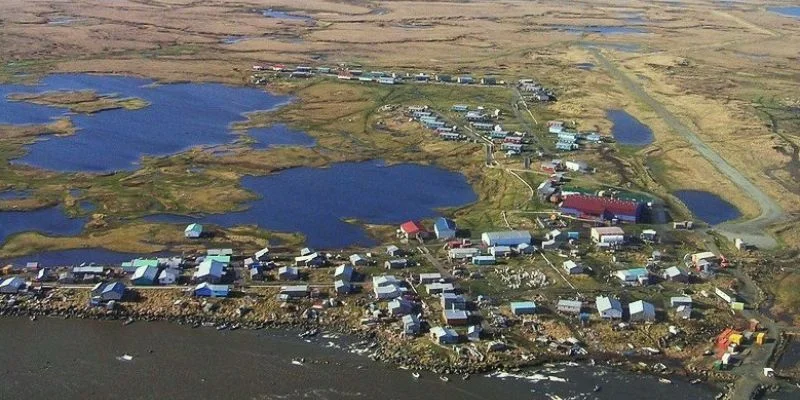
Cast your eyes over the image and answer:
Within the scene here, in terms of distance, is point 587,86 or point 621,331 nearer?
point 621,331

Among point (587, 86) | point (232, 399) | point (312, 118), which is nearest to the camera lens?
point (232, 399)

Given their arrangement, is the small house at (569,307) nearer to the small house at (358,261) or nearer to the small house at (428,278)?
the small house at (428,278)

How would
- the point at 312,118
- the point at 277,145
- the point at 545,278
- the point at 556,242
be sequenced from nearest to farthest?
1. the point at 545,278
2. the point at 556,242
3. the point at 277,145
4. the point at 312,118

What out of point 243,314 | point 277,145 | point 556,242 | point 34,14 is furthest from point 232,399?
point 34,14

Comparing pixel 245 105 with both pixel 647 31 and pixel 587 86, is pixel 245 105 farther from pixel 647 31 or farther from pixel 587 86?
pixel 647 31

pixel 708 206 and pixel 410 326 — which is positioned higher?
pixel 410 326

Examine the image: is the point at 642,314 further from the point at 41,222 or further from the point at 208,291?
the point at 41,222

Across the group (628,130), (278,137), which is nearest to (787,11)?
(628,130)

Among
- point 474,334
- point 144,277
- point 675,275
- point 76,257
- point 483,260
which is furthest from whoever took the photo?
point 76,257
